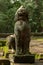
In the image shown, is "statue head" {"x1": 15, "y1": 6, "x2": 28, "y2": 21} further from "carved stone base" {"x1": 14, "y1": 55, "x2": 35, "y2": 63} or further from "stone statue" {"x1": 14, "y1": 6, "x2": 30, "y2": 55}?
"carved stone base" {"x1": 14, "y1": 55, "x2": 35, "y2": 63}

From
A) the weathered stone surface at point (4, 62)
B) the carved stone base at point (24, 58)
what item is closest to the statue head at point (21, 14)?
the carved stone base at point (24, 58)

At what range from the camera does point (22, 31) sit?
531 centimetres

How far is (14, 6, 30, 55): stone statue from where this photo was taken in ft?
17.4

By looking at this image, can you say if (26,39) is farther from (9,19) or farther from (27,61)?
(9,19)

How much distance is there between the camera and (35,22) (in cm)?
1595

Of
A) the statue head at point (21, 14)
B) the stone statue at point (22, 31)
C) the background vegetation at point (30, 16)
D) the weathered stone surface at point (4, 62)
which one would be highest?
the background vegetation at point (30, 16)

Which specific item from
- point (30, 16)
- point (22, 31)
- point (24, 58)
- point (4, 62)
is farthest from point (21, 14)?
point (30, 16)

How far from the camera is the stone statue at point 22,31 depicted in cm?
530

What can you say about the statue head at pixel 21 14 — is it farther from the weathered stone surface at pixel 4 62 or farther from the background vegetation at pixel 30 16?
the background vegetation at pixel 30 16

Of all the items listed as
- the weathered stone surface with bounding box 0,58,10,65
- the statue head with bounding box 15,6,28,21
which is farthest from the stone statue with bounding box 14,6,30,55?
the weathered stone surface with bounding box 0,58,10,65

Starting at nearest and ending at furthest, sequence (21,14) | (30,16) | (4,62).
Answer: (21,14) → (4,62) → (30,16)

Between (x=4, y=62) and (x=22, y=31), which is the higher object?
(x=22, y=31)

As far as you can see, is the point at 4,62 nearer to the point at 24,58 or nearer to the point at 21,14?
the point at 24,58

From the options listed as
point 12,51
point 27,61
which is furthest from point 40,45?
point 27,61
